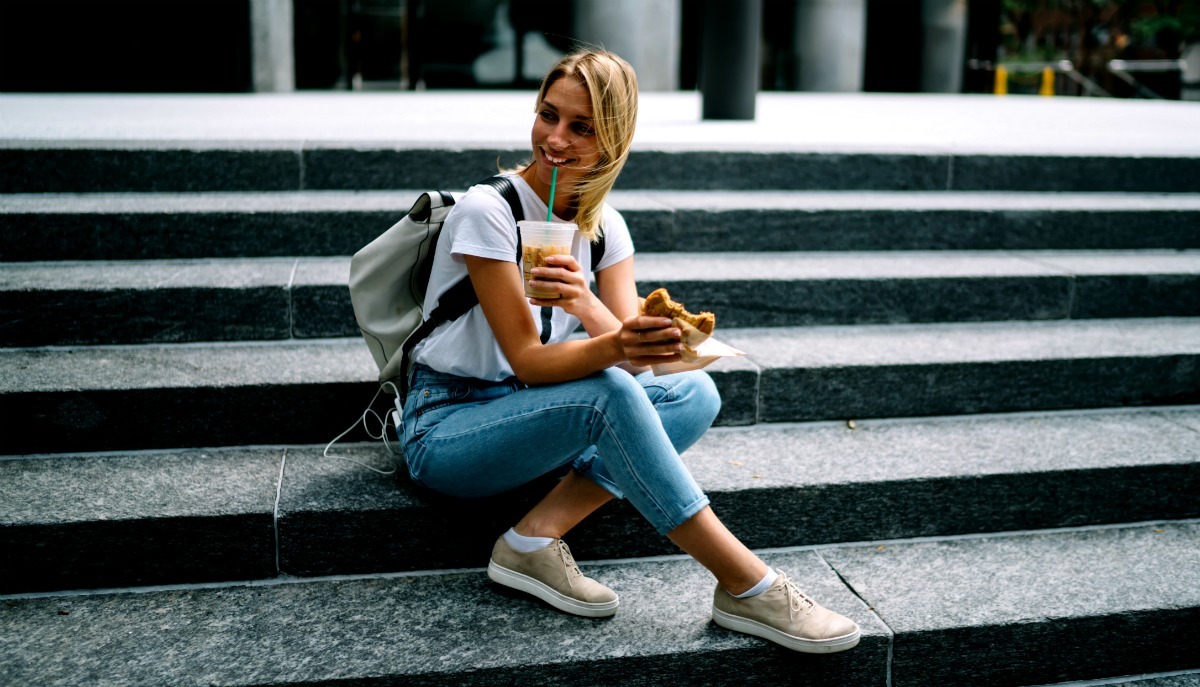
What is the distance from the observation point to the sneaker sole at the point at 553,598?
8.55ft

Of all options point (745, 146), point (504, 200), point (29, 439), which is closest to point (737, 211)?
point (745, 146)

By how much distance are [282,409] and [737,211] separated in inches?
83.0

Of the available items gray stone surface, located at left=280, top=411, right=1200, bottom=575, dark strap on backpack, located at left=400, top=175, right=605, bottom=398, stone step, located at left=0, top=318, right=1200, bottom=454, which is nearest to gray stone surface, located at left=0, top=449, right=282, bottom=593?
gray stone surface, located at left=280, top=411, right=1200, bottom=575

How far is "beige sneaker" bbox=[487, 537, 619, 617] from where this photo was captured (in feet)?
8.55

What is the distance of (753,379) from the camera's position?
11.3ft

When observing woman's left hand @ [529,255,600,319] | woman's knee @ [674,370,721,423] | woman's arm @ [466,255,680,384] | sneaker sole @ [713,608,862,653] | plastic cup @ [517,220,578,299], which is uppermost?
plastic cup @ [517,220,578,299]

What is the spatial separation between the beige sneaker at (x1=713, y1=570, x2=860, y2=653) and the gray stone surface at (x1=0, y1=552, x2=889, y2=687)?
53 millimetres

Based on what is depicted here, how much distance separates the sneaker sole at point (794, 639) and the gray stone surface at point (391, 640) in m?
0.04

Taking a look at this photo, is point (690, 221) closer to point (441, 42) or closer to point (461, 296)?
point (461, 296)

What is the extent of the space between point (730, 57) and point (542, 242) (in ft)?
15.8

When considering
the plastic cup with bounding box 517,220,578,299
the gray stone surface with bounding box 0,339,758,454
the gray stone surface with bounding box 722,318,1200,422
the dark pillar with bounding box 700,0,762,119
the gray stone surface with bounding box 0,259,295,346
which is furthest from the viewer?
the dark pillar with bounding box 700,0,762,119

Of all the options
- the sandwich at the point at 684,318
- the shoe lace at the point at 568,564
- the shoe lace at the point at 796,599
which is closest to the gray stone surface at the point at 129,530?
the shoe lace at the point at 568,564

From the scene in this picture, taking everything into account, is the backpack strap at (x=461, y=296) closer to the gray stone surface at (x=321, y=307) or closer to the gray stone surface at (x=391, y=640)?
the gray stone surface at (x=391, y=640)

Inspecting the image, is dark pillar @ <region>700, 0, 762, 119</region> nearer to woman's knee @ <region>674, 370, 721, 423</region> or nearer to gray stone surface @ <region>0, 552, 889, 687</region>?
woman's knee @ <region>674, 370, 721, 423</region>
